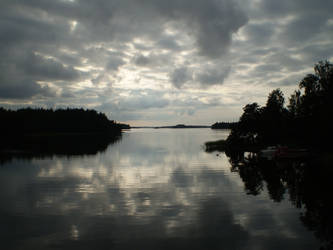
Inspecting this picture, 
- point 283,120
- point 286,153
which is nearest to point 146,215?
point 286,153

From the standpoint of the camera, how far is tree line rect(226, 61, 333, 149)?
55.1 metres

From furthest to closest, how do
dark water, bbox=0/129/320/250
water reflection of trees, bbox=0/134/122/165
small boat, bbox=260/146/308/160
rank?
water reflection of trees, bbox=0/134/122/165, small boat, bbox=260/146/308/160, dark water, bbox=0/129/320/250

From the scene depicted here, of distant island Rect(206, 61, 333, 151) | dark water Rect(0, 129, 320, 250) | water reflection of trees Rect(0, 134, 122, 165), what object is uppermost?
distant island Rect(206, 61, 333, 151)

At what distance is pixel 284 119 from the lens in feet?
219

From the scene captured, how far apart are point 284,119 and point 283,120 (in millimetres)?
778

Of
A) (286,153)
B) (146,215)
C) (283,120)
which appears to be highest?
(283,120)

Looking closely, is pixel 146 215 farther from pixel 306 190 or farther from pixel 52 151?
pixel 52 151

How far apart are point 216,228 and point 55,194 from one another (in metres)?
14.0

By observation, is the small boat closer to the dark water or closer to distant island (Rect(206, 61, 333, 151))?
distant island (Rect(206, 61, 333, 151))

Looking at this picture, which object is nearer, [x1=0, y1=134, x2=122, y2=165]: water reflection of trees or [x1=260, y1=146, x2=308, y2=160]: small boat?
[x1=260, y1=146, x2=308, y2=160]: small boat

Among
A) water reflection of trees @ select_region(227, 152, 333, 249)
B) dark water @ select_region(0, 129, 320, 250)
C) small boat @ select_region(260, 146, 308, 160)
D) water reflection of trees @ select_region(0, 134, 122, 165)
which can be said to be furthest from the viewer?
water reflection of trees @ select_region(0, 134, 122, 165)

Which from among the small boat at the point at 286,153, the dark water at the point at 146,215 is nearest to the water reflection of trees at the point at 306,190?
the dark water at the point at 146,215

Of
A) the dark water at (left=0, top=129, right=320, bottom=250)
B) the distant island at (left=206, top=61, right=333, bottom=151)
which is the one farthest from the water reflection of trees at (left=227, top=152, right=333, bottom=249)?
the distant island at (left=206, top=61, right=333, bottom=151)

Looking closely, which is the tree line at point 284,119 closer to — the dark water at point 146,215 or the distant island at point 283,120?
the distant island at point 283,120
